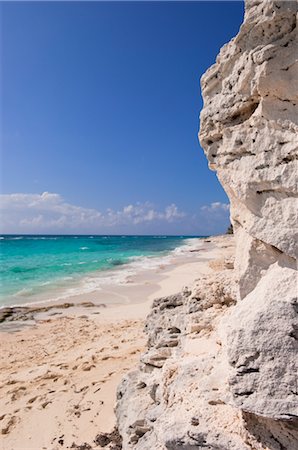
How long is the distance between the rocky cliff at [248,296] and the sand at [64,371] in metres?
1.38

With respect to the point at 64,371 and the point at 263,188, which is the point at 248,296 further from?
the point at 64,371

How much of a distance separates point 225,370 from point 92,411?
11.8ft

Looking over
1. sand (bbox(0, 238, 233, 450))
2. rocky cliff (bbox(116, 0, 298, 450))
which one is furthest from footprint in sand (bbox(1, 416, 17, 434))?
rocky cliff (bbox(116, 0, 298, 450))

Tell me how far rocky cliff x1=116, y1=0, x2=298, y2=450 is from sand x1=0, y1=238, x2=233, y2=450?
1.38 meters

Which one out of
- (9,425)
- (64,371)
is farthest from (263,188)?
(64,371)

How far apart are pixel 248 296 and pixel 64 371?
20.0ft

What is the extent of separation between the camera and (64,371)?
7.90 m

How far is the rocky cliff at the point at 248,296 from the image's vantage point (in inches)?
121

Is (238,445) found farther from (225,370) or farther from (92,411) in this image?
(92,411)

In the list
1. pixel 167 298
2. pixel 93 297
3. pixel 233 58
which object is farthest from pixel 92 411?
pixel 93 297

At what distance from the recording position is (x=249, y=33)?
404cm

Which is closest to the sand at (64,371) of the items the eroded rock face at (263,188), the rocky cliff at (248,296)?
the rocky cliff at (248,296)

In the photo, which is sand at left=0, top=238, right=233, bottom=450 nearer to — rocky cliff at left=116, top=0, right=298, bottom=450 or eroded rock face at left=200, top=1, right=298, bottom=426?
rocky cliff at left=116, top=0, right=298, bottom=450

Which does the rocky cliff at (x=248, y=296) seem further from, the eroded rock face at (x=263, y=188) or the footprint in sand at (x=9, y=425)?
the footprint in sand at (x=9, y=425)
